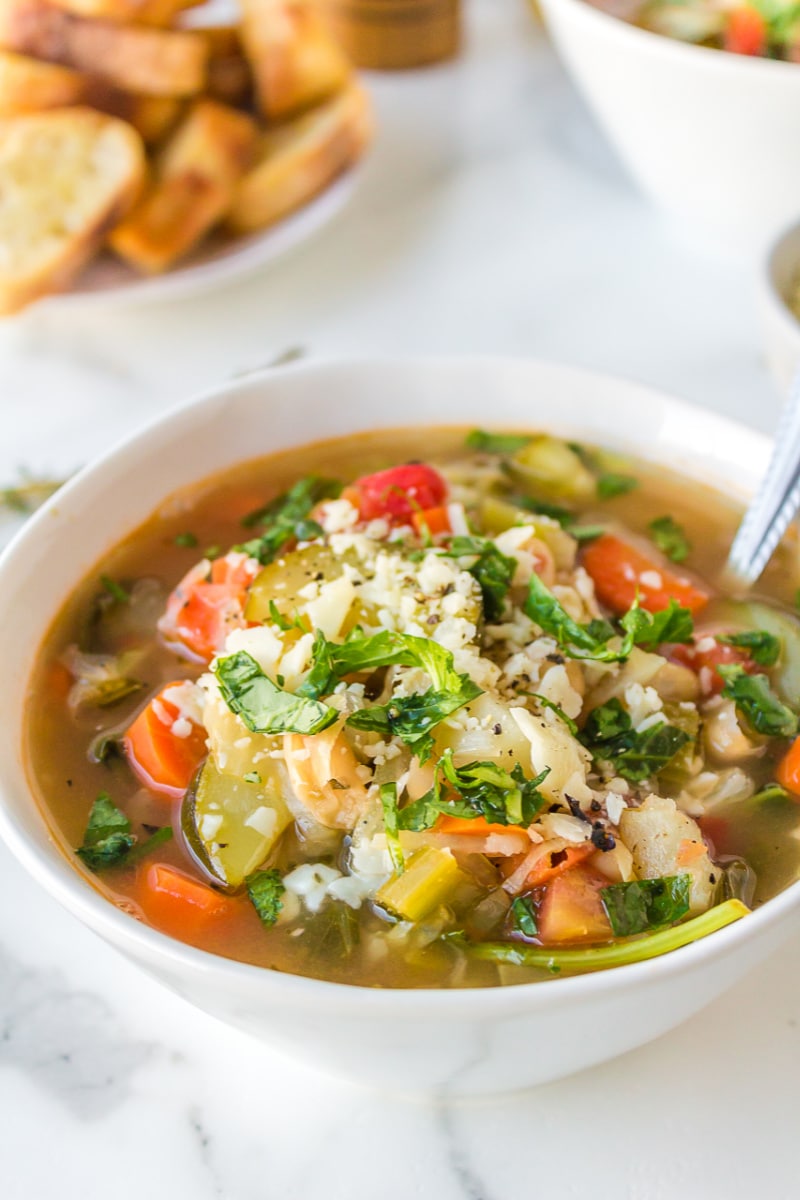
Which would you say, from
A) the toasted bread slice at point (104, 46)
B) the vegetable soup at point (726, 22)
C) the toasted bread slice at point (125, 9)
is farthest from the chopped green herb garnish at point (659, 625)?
the toasted bread slice at point (125, 9)

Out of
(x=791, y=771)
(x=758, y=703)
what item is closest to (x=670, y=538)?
(x=758, y=703)

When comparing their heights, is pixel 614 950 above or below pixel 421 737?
below

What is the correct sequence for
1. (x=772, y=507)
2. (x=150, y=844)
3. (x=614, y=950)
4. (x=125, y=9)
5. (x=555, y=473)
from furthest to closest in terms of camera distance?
(x=125, y=9)
(x=555, y=473)
(x=772, y=507)
(x=150, y=844)
(x=614, y=950)

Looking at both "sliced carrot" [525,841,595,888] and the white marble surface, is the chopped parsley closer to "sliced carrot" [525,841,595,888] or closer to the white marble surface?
the white marble surface

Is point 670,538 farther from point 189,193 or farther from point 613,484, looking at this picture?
point 189,193

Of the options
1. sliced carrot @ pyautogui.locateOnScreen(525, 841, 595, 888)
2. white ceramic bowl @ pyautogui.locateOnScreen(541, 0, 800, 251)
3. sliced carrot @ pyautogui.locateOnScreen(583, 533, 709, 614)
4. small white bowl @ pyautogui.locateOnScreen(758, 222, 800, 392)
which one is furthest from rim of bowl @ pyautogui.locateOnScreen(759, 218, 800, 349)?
sliced carrot @ pyautogui.locateOnScreen(525, 841, 595, 888)

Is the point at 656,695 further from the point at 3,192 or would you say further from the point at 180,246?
the point at 3,192
